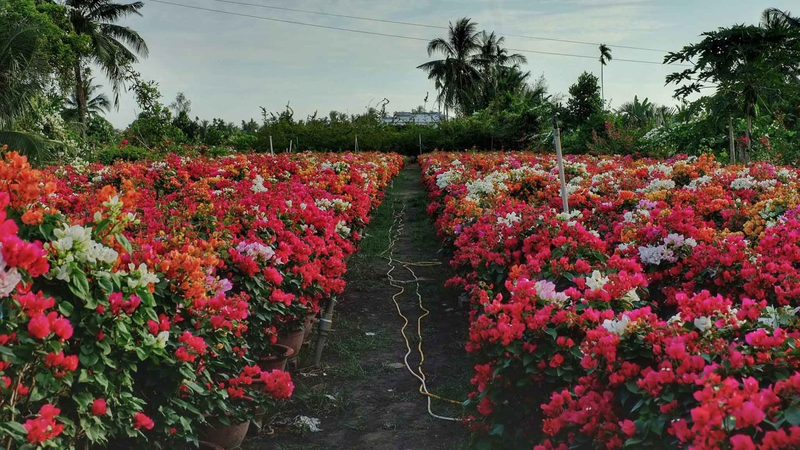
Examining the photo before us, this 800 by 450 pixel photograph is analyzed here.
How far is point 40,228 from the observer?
253 centimetres

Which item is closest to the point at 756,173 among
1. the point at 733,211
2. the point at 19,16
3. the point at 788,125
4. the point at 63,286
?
the point at 733,211

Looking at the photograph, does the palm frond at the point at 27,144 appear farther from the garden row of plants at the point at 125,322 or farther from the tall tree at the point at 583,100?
the tall tree at the point at 583,100

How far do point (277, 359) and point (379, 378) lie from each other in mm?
858

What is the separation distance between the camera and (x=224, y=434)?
12.2 ft

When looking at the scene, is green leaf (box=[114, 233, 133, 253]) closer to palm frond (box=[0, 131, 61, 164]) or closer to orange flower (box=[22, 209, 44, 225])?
orange flower (box=[22, 209, 44, 225])

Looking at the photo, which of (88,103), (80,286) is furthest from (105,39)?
(80,286)

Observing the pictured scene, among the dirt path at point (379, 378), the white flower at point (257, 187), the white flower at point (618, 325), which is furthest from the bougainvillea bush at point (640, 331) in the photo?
the white flower at point (257, 187)

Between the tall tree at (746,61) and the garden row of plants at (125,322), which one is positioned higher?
the tall tree at (746,61)

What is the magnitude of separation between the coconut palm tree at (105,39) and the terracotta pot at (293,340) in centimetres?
2663

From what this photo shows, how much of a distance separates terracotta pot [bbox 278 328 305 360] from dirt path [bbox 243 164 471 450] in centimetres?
18

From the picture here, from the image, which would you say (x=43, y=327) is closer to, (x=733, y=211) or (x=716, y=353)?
(x=716, y=353)

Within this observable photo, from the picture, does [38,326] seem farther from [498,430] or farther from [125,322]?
[498,430]

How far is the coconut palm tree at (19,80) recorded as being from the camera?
54.8 feet

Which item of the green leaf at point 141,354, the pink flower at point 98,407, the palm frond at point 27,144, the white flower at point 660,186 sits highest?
the palm frond at point 27,144
